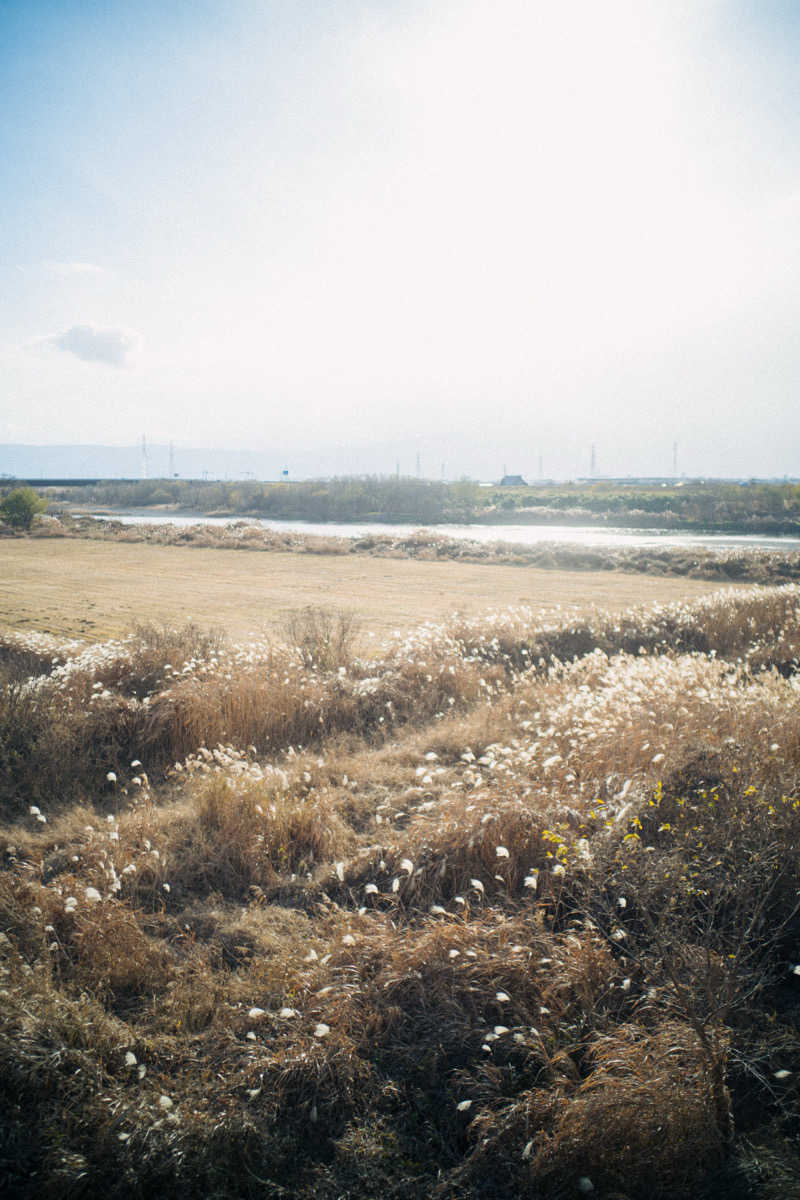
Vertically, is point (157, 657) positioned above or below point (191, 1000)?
above

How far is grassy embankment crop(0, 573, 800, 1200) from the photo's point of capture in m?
2.80

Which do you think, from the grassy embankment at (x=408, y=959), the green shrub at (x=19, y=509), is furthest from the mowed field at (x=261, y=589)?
the green shrub at (x=19, y=509)

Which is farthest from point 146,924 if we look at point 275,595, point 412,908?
point 275,595

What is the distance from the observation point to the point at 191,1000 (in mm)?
3719

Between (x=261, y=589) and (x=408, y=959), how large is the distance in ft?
68.6

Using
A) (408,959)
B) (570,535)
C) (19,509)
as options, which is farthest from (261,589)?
(570,535)

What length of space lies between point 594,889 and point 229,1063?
8.12ft

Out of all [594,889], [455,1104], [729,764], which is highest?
[729,764]

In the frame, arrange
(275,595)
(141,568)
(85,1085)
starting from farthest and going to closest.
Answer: (141,568) < (275,595) < (85,1085)

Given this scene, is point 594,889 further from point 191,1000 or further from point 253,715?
point 253,715

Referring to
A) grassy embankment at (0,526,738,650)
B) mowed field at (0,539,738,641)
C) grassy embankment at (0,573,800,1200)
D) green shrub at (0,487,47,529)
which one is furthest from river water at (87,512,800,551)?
grassy embankment at (0,573,800,1200)

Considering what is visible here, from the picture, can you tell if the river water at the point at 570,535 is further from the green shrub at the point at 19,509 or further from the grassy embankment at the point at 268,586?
the green shrub at the point at 19,509

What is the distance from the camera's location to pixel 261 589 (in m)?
24.0

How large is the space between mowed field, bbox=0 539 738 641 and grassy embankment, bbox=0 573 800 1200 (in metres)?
6.48
